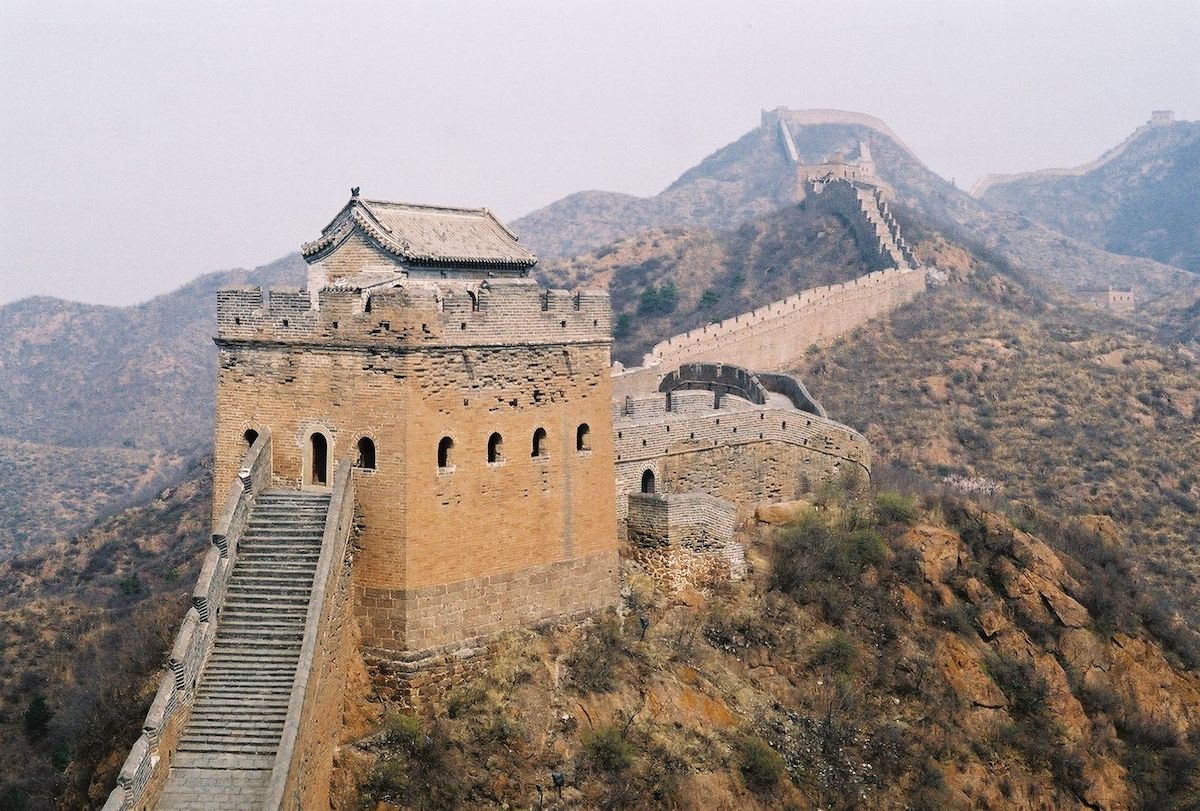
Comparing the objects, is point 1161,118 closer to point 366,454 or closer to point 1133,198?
point 1133,198

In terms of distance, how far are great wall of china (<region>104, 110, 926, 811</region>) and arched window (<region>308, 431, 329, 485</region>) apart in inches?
1.1

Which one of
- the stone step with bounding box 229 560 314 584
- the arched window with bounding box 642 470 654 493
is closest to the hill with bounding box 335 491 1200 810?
the stone step with bounding box 229 560 314 584

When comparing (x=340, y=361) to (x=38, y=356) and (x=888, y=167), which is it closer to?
(x=38, y=356)

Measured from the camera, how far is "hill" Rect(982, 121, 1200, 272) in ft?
488

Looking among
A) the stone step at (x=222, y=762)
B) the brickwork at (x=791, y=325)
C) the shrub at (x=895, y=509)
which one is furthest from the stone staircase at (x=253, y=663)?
the brickwork at (x=791, y=325)

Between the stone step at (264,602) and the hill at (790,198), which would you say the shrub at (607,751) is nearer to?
the stone step at (264,602)

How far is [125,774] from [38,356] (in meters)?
91.2

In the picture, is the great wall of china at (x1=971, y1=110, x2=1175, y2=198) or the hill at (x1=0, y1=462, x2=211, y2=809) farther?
the great wall of china at (x1=971, y1=110, x2=1175, y2=198)

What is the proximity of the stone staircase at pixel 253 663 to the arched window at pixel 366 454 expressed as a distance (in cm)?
54

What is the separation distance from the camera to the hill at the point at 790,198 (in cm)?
12419

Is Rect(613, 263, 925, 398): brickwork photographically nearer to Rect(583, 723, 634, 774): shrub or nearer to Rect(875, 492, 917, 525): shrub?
Rect(875, 492, 917, 525): shrub

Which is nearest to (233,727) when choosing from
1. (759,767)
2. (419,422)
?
(419,422)

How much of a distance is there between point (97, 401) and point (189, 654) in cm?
7571

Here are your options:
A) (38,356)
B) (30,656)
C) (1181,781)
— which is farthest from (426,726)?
(38,356)
